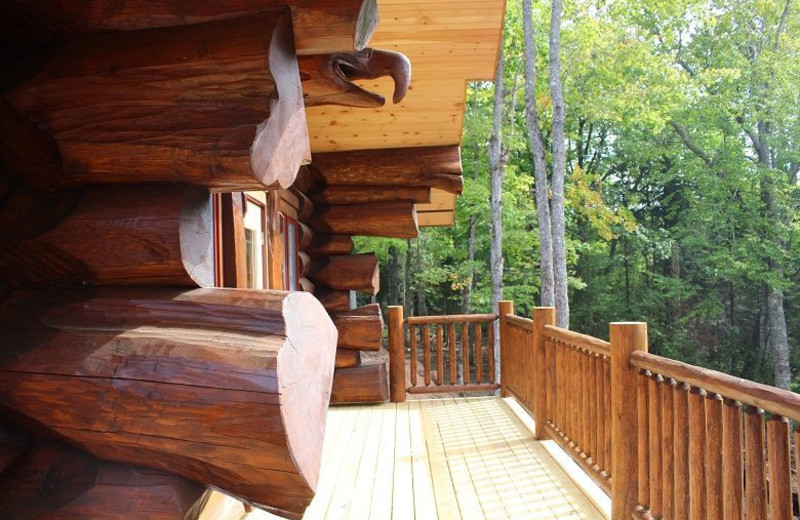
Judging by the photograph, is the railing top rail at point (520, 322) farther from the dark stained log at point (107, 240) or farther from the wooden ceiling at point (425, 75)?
the dark stained log at point (107, 240)

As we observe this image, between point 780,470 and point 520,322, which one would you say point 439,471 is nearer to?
point 520,322

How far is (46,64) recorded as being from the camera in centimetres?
129

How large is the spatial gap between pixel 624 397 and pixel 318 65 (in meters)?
2.49

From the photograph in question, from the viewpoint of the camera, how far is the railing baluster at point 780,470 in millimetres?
1842

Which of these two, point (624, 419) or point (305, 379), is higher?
point (305, 379)

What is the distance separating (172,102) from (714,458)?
7.53ft

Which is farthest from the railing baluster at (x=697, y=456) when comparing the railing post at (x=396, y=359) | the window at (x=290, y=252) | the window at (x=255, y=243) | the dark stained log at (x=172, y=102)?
the railing post at (x=396, y=359)

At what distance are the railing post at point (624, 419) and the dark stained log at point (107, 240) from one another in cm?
254

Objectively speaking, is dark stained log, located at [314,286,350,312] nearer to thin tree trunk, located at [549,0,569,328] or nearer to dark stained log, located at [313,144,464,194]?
dark stained log, located at [313,144,464,194]

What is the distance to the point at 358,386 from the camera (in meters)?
6.39

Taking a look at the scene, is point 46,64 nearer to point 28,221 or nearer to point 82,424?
point 28,221

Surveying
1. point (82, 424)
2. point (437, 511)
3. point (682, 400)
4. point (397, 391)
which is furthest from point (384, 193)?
point (82, 424)

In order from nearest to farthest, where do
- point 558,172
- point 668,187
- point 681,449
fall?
1. point 681,449
2. point 558,172
3. point 668,187

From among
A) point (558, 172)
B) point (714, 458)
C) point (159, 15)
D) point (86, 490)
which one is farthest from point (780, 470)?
point (558, 172)
